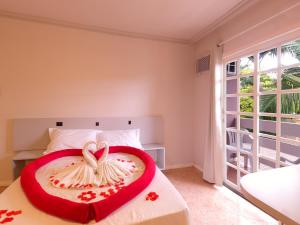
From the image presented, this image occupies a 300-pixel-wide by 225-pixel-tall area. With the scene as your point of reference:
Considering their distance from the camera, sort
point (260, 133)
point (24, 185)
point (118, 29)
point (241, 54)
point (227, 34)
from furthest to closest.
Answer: point (118, 29) < point (227, 34) < point (241, 54) < point (260, 133) < point (24, 185)

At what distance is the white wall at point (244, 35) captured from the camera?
1715mm

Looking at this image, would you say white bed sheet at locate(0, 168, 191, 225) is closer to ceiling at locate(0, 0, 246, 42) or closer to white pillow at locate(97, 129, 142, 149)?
white pillow at locate(97, 129, 142, 149)

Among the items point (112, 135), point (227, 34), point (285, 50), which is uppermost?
point (227, 34)

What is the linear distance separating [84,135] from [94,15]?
5.55ft

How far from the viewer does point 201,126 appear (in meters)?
3.15

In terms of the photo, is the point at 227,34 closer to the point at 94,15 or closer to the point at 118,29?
the point at 118,29

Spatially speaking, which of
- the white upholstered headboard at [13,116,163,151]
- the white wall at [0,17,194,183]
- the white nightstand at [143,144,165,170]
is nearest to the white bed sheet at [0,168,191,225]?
the white upholstered headboard at [13,116,163,151]

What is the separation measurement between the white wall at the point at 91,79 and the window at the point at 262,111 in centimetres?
93

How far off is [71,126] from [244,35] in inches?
108

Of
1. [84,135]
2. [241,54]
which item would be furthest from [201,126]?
[84,135]

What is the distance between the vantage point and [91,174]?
1.43 meters

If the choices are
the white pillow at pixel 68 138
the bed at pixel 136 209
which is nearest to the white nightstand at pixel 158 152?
the white pillow at pixel 68 138

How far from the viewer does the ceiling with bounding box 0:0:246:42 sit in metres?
2.12

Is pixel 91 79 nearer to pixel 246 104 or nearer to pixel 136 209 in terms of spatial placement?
pixel 136 209
